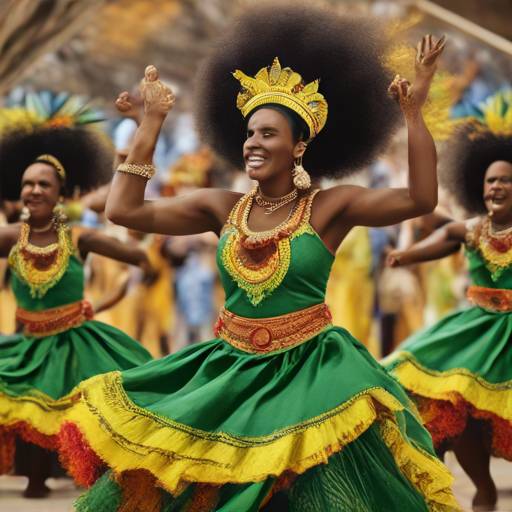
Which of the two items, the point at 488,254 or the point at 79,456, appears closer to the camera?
the point at 79,456

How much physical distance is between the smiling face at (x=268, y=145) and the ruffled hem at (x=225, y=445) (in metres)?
1.10

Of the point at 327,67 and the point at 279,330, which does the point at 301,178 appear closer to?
the point at 327,67

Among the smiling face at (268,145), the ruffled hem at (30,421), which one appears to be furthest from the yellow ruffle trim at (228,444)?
the ruffled hem at (30,421)

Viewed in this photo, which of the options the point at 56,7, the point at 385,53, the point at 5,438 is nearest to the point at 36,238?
the point at 5,438

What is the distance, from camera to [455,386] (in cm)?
501

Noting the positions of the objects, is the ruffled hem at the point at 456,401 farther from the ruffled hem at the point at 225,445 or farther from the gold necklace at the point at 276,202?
the gold necklace at the point at 276,202

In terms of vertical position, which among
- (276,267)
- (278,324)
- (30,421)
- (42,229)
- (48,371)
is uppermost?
(42,229)

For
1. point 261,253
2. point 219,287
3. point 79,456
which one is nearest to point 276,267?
point 261,253

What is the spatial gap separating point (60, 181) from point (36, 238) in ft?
1.54

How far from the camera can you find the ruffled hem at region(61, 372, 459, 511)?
129 inches

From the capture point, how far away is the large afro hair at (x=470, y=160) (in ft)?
19.3

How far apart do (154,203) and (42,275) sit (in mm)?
1902

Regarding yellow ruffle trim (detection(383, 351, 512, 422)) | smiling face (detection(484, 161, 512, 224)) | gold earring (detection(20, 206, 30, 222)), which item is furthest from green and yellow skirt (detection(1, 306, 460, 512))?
gold earring (detection(20, 206, 30, 222))

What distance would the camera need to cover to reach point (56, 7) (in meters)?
10.1
